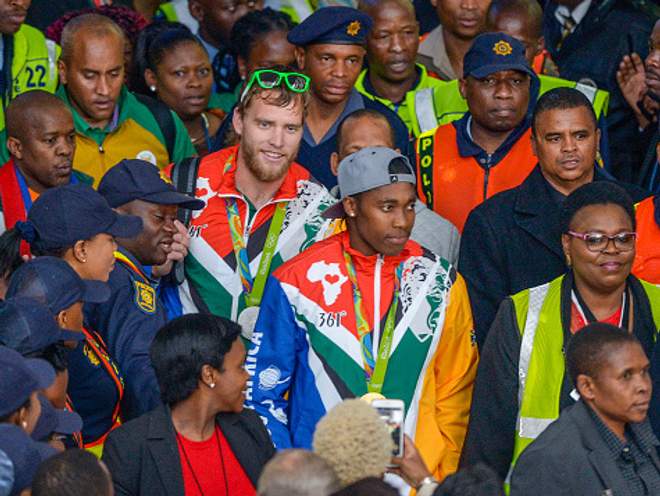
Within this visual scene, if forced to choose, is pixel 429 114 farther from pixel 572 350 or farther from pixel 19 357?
pixel 19 357

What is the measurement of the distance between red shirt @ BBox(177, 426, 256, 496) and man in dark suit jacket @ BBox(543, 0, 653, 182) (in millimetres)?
4235

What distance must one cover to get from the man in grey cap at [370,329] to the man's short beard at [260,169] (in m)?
0.70

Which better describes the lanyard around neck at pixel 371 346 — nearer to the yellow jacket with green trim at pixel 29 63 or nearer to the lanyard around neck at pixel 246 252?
the lanyard around neck at pixel 246 252

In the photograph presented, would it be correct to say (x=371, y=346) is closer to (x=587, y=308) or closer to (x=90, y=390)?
(x=587, y=308)

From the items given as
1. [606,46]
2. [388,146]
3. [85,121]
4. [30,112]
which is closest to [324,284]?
[388,146]

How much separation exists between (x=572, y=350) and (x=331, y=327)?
1.14m

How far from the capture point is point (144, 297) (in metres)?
6.76

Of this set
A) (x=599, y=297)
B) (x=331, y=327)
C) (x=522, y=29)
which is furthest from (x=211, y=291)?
(x=522, y=29)

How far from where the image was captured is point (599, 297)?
6.68m

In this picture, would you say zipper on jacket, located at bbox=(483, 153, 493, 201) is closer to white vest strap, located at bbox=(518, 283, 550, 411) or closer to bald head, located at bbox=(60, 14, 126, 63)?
white vest strap, located at bbox=(518, 283, 550, 411)

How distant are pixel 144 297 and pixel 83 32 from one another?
7.85 feet

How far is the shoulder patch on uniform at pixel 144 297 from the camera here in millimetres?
6719

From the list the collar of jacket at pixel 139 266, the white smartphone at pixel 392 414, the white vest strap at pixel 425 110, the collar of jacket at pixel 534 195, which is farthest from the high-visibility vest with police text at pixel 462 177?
the white smartphone at pixel 392 414

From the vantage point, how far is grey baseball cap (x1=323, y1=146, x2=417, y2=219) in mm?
6738
